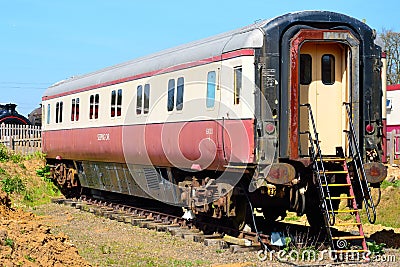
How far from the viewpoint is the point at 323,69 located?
13.2 m

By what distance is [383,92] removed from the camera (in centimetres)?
1354

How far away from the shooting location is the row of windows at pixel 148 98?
12.7m

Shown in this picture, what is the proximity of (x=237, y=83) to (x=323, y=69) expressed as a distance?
1782 mm

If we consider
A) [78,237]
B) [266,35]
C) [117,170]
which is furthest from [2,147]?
[266,35]

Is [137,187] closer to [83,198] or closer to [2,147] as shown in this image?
[83,198]

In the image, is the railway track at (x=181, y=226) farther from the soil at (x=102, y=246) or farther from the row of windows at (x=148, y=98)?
the row of windows at (x=148, y=98)

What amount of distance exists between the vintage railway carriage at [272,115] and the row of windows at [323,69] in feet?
0.07

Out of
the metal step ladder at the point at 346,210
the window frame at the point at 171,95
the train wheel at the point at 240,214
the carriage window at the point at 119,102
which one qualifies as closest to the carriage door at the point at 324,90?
the metal step ladder at the point at 346,210

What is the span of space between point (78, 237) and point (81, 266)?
4.80 m

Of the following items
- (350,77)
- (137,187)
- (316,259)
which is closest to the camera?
(316,259)

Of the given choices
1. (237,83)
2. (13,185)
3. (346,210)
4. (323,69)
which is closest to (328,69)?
(323,69)

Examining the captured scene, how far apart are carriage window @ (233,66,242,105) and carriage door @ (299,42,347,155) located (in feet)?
4.29

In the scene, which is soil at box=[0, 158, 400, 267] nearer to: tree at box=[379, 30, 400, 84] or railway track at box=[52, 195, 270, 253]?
railway track at box=[52, 195, 270, 253]

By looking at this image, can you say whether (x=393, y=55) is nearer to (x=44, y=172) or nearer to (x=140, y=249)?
(x=44, y=172)
